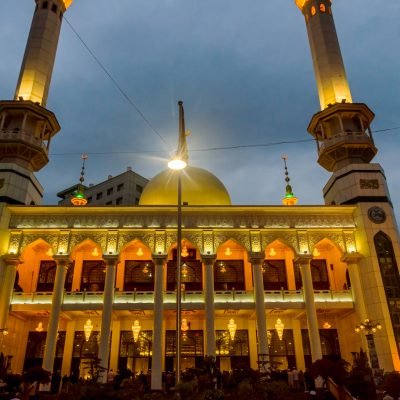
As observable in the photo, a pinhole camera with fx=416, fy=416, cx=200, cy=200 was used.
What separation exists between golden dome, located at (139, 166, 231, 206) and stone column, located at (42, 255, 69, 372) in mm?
8161

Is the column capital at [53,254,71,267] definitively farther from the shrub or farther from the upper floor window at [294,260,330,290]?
the shrub

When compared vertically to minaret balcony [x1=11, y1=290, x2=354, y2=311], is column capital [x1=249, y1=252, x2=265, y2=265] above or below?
above

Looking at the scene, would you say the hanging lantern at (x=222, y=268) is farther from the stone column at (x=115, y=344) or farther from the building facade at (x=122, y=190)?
the building facade at (x=122, y=190)

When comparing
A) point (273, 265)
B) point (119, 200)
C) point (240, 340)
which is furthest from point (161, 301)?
point (119, 200)

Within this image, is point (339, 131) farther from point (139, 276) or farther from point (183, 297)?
point (139, 276)

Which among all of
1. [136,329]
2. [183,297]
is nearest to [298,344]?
[183,297]

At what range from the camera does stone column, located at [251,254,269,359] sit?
80.3 feet

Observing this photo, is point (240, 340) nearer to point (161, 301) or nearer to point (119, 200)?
point (161, 301)

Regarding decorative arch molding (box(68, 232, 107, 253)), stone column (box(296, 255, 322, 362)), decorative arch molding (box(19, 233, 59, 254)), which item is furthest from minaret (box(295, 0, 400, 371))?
decorative arch molding (box(19, 233, 59, 254))

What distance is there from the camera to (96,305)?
2598 centimetres

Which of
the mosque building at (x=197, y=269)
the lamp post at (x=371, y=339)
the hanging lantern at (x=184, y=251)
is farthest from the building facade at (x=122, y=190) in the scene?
the lamp post at (x=371, y=339)

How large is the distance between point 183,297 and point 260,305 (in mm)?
4811

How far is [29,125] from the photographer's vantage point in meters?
30.6

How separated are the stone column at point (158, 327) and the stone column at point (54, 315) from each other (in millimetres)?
5743
